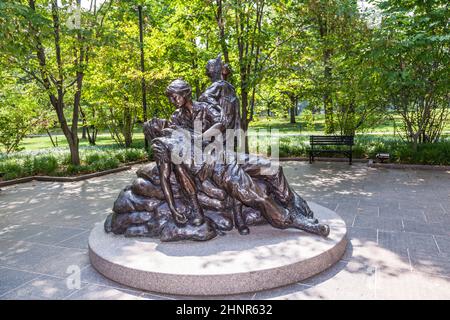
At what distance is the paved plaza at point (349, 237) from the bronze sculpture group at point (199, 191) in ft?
2.51

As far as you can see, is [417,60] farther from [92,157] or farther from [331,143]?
[92,157]

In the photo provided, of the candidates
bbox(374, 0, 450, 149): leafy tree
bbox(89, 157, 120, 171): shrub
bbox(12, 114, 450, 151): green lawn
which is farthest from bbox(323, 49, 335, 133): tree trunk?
bbox(89, 157, 120, 171): shrub

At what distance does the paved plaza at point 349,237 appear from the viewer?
141 inches

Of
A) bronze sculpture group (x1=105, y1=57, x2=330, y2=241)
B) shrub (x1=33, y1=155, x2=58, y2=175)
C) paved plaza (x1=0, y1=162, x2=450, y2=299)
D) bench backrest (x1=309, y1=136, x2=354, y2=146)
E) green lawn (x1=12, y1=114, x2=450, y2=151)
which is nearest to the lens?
paved plaza (x1=0, y1=162, x2=450, y2=299)

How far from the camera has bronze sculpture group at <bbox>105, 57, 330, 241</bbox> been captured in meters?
4.38

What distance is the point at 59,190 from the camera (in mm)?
9219

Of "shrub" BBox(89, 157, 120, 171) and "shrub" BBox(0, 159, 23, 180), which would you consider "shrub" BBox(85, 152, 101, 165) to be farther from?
"shrub" BBox(0, 159, 23, 180)

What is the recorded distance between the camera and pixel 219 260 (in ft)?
12.2

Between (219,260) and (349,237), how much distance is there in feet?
7.51

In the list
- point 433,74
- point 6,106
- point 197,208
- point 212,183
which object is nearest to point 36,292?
point 197,208

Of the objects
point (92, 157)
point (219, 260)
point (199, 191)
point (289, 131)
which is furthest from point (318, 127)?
point (219, 260)

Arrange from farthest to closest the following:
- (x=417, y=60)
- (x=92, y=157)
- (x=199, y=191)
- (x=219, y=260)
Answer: (x=92, y=157) < (x=417, y=60) < (x=199, y=191) < (x=219, y=260)

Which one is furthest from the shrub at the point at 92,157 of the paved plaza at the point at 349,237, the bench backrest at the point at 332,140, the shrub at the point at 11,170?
the bench backrest at the point at 332,140

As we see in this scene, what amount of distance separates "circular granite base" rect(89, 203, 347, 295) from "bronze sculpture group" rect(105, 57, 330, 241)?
0.16m
